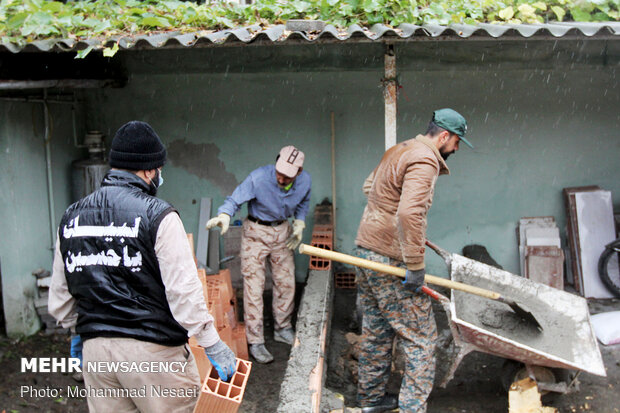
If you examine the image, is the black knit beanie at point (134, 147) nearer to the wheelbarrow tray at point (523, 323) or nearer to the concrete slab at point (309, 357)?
the concrete slab at point (309, 357)

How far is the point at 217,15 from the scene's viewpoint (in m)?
5.61

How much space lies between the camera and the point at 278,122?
711 centimetres

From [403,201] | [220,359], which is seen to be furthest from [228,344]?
[403,201]

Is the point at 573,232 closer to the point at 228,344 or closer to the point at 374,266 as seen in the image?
the point at 374,266

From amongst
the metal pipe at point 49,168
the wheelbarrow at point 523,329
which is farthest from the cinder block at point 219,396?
the metal pipe at point 49,168

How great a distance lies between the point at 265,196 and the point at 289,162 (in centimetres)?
47

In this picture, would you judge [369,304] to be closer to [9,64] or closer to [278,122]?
[278,122]

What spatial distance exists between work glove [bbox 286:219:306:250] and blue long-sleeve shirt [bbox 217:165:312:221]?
0.16 m

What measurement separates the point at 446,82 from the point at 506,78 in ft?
2.57

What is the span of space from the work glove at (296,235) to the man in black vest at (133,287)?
2.74 m

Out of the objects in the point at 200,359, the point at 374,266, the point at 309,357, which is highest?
the point at 374,266

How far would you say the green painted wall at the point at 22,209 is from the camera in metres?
5.68

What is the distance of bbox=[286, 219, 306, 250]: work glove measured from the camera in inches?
221

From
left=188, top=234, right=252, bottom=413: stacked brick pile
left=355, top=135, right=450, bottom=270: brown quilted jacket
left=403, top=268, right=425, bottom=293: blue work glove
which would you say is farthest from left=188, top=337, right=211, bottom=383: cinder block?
left=403, top=268, right=425, bottom=293: blue work glove
